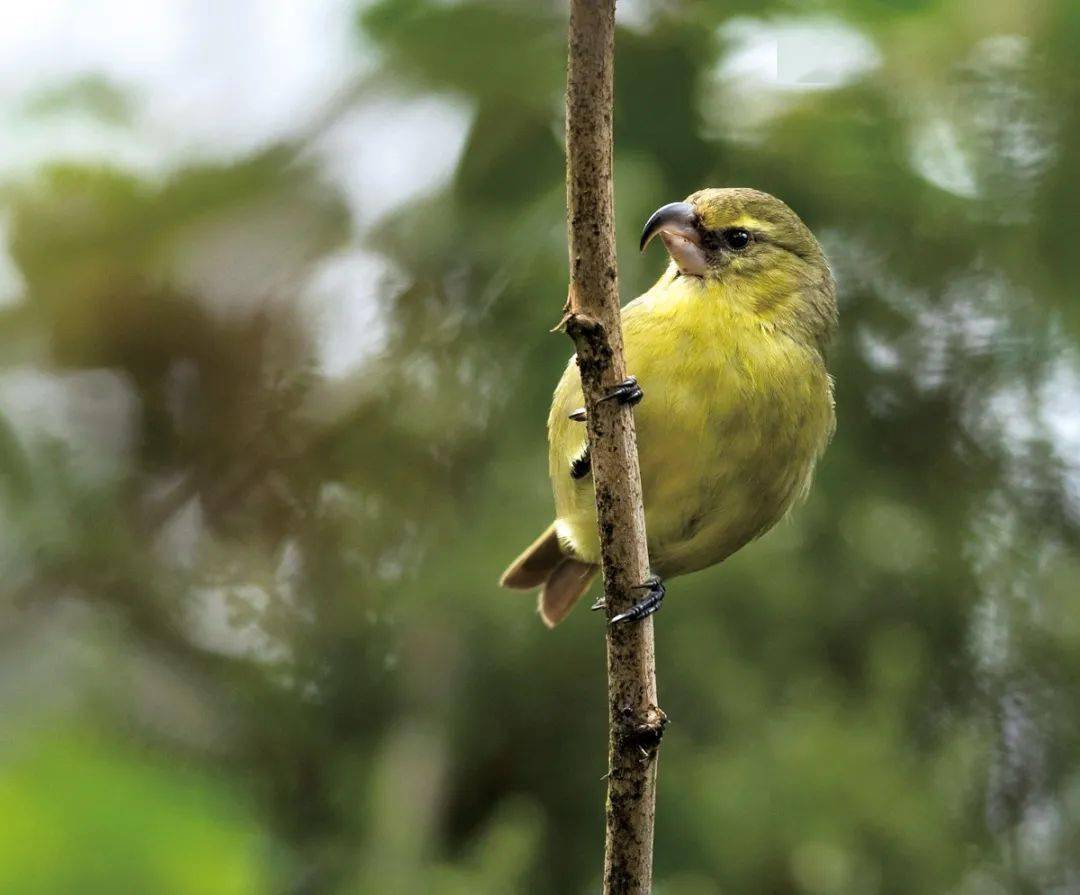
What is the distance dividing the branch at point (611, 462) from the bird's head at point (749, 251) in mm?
1250

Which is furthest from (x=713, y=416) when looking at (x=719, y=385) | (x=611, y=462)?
(x=611, y=462)

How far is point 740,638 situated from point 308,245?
1574mm

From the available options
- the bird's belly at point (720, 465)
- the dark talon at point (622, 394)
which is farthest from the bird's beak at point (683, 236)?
the dark talon at point (622, 394)

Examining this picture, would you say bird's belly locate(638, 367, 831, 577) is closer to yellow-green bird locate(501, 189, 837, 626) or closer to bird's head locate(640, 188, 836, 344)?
yellow-green bird locate(501, 189, 837, 626)

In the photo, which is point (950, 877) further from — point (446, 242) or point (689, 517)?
point (446, 242)

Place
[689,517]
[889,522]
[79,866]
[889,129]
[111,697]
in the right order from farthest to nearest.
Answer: [889,522] → [889,129] → [689,517] → [111,697] → [79,866]

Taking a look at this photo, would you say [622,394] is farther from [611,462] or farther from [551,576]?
[551,576]

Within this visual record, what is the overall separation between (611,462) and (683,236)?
53.5 inches

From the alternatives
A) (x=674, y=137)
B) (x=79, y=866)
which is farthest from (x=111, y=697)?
(x=674, y=137)

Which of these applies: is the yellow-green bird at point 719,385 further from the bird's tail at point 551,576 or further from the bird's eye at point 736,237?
the bird's tail at point 551,576

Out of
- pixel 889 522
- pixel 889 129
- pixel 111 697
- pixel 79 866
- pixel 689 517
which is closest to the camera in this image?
pixel 79 866

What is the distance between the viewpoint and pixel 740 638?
3814mm

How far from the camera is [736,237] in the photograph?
11.2 feet

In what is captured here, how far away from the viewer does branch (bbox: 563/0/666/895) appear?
73.6 inches
